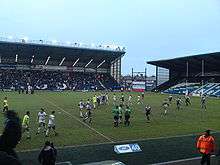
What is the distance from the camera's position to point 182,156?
18922 mm

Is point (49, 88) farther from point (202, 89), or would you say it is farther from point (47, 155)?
point (47, 155)

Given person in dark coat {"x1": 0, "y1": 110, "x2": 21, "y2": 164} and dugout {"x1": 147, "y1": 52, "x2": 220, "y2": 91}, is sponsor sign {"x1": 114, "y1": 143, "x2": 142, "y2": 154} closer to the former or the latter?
person in dark coat {"x1": 0, "y1": 110, "x2": 21, "y2": 164}

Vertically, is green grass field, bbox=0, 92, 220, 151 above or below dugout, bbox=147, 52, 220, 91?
below

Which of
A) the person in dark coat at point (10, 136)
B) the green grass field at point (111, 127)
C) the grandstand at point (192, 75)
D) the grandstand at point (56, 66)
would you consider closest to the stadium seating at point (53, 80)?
the grandstand at point (56, 66)

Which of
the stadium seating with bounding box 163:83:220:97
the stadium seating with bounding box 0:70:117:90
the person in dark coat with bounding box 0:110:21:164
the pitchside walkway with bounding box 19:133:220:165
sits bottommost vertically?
→ the pitchside walkway with bounding box 19:133:220:165

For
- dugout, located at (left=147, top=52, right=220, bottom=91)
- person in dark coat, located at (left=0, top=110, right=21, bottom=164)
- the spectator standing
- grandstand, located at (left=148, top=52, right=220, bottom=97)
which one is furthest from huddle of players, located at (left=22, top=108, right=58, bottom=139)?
dugout, located at (left=147, top=52, right=220, bottom=91)

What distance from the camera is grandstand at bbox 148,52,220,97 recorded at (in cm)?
8204

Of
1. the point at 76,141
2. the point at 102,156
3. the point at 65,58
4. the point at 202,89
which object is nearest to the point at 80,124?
the point at 76,141

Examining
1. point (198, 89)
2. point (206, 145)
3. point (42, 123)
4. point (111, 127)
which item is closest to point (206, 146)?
point (206, 145)

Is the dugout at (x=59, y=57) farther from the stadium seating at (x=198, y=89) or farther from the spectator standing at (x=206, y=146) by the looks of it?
Result: the spectator standing at (x=206, y=146)

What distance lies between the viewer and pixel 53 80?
94.9 m

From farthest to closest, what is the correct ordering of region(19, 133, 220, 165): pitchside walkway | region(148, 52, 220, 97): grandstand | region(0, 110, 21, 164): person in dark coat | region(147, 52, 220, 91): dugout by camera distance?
region(147, 52, 220, 91): dugout, region(148, 52, 220, 97): grandstand, region(19, 133, 220, 165): pitchside walkway, region(0, 110, 21, 164): person in dark coat

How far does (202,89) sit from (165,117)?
149ft

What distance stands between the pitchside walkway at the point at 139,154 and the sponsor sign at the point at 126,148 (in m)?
0.18
